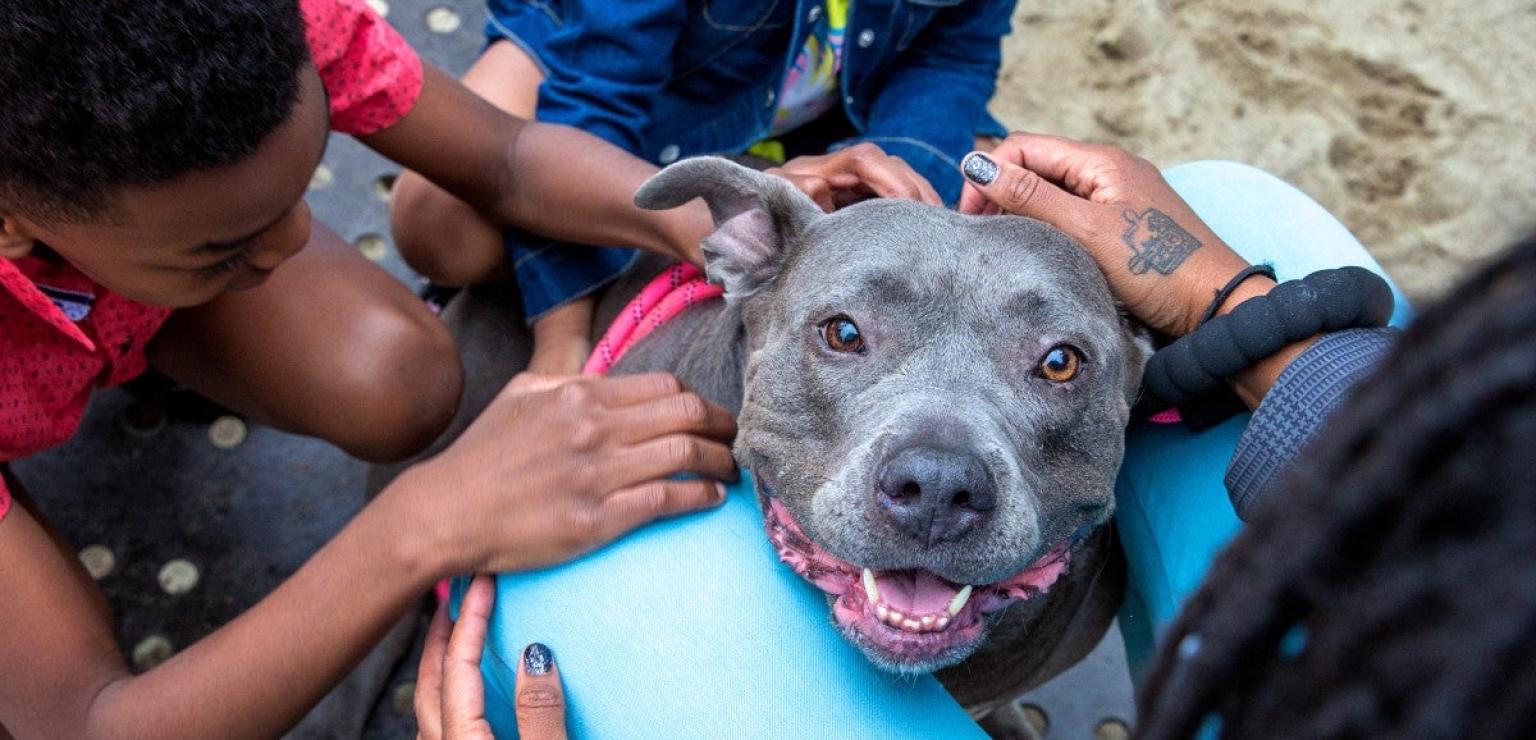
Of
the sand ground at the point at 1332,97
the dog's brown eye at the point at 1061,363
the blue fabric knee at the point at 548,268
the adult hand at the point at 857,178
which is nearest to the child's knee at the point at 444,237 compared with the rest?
the blue fabric knee at the point at 548,268

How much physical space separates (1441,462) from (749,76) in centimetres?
284

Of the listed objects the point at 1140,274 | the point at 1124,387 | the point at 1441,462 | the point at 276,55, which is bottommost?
the point at 1124,387

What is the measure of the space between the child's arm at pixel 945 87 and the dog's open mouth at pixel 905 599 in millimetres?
1332

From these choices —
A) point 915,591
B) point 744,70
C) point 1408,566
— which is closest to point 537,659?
point 915,591

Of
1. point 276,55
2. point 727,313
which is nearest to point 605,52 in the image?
point 727,313

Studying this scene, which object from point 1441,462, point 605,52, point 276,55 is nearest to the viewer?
point 1441,462

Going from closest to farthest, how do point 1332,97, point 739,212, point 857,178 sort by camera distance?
point 739,212 → point 857,178 → point 1332,97

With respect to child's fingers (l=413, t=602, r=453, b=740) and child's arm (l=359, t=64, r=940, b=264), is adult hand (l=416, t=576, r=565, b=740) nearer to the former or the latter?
child's fingers (l=413, t=602, r=453, b=740)

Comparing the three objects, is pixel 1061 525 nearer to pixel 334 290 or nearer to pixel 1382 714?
pixel 1382 714

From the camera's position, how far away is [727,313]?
2.52 metres

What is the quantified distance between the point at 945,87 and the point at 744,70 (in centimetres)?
56

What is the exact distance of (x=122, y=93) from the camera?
1807mm

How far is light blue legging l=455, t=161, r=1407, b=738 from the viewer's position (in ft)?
6.23

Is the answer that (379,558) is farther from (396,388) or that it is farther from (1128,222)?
(1128,222)
